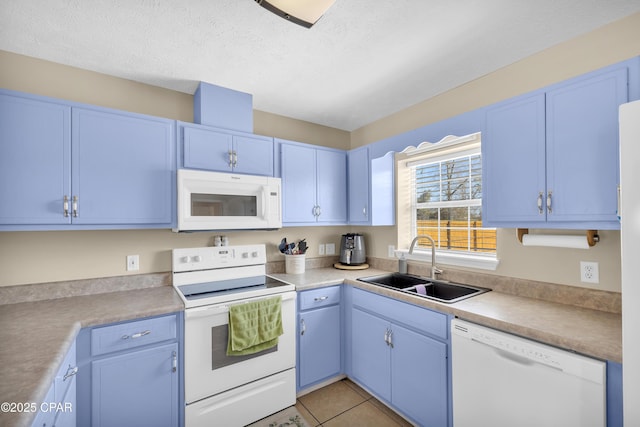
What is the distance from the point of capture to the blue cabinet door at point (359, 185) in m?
2.70

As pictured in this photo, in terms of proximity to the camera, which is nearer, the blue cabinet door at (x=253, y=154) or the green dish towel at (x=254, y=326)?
the green dish towel at (x=254, y=326)

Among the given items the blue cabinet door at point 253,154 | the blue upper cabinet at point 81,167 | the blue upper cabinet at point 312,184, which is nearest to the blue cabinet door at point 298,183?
the blue upper cabinet at point 312,184

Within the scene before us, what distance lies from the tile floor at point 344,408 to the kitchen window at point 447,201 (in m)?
1.19

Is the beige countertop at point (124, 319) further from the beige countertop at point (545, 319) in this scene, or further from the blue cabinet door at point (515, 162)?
the blue cabinet door at point (515, 162)

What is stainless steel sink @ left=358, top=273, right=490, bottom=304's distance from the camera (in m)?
2.02

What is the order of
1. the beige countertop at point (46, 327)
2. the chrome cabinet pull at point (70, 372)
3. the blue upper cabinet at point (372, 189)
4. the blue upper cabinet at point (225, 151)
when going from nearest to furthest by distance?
the beige countertop at point (46, 327)
the chrome cabinet pull at point (70, 372)
the blue upper cabinet at point (225, 151)
the blue upper cabinet at point (372, 189)

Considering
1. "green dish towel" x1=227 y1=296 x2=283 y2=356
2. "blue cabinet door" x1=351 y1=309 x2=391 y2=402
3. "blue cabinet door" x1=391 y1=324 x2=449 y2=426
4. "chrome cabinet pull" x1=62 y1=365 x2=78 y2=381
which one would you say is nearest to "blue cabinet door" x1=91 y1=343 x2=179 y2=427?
"chrome cabinet pull" x1=62 y1=365 x2=78 y2=381

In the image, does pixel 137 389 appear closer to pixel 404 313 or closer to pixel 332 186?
pixel 404 313

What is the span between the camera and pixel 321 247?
3057 mm

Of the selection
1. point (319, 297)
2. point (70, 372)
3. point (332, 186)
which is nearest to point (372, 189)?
point (332, 186)

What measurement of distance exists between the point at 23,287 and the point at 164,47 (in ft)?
5.58

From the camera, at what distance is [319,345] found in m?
2.31

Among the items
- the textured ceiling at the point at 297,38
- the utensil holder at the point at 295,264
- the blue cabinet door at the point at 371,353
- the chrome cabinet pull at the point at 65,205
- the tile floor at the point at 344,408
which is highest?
the textured ceiling at the point at 297,38

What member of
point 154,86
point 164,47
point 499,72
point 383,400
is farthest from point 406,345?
point 154,86
